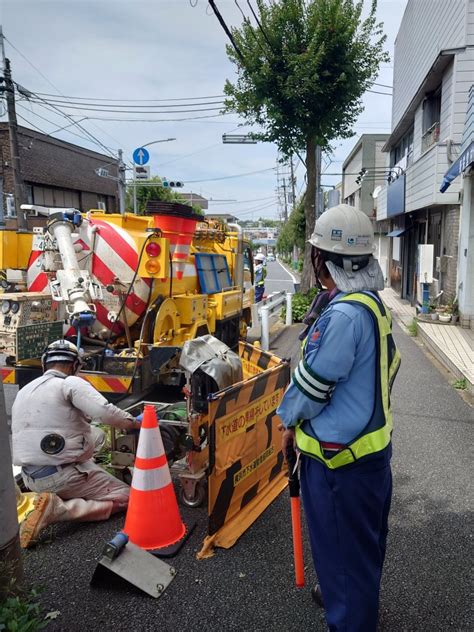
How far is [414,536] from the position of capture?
134 inches

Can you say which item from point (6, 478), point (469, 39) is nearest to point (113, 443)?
point (6, 478)

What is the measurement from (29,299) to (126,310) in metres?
1.00

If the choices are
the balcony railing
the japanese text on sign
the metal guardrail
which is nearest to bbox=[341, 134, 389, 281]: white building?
the balcony railing

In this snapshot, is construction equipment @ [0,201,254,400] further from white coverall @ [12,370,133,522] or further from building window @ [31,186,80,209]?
building window @ [31,186,80,209]

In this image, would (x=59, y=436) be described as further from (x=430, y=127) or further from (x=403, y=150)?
(x=403, y=150)

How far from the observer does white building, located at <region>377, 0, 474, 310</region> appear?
10859 mm

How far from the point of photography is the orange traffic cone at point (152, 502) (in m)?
3.23

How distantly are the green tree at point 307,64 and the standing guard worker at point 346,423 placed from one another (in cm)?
1059

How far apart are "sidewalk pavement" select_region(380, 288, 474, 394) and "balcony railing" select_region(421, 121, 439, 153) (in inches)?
195

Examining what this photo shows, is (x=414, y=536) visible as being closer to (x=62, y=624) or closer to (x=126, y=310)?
(x=62, y=624)

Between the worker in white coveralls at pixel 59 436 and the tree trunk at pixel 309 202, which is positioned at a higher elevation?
the tree trunk at pixel 309 202

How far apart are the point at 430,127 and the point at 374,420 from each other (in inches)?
548

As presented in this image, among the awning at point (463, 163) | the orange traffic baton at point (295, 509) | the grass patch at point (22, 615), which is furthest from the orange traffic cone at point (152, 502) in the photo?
the awning at point (463, 163)

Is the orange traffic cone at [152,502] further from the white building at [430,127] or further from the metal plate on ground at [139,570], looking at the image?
the white building at [430,127]
